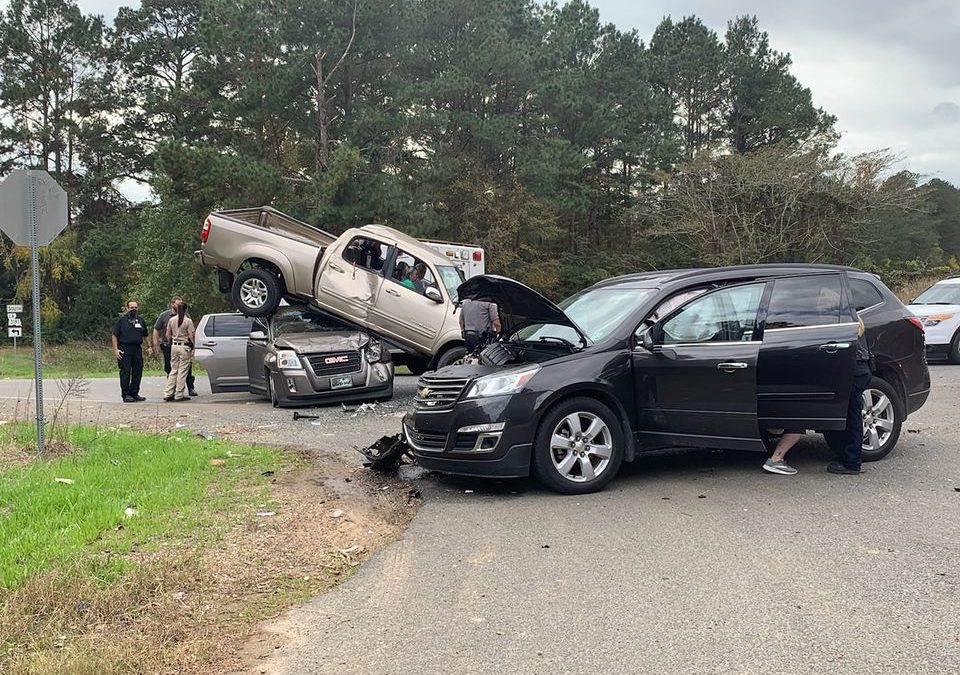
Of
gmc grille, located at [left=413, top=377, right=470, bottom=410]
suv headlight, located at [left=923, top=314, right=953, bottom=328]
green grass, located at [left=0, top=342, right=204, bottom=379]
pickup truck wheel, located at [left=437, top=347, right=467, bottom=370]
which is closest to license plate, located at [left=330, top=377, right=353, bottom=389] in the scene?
pickup truck wheel, located at [left=437, top=347, right=467, bottom=370]

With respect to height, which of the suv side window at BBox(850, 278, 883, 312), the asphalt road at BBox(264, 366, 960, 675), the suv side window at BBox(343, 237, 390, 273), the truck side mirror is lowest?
the asphalt road at BBox(264, 366, 960, 675)

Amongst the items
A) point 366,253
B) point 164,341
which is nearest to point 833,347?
point 366,253

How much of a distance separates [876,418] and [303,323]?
8.74 metres

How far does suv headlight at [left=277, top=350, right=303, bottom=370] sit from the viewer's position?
36.9 feet

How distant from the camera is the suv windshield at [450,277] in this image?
13.0 metres

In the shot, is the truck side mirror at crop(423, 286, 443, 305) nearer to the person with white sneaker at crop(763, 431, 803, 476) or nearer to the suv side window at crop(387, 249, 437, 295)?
the suv side window at crop(387, 249, 437, 295)

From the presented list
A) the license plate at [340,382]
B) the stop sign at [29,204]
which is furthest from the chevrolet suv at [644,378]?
the license plate at [340,382]

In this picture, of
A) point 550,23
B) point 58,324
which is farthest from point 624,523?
point 58,324

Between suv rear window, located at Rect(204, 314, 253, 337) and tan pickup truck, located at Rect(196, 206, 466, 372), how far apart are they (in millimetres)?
930

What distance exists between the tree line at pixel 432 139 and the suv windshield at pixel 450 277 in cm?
1311

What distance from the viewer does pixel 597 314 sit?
6754 millimetres

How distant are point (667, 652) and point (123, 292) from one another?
4651 centimetres

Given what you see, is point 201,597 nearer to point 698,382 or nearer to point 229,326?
point 698,382

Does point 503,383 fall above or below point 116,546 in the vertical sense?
above
